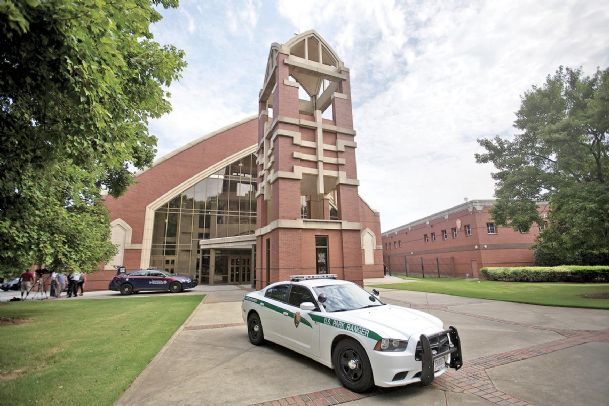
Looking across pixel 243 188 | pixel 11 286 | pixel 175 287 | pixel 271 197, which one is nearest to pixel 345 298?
pixel 271 197

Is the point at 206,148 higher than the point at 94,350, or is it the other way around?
the point at 206,148

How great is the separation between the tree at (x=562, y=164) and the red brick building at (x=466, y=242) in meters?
12.7

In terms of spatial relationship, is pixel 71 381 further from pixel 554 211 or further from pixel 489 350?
pixel 554 211

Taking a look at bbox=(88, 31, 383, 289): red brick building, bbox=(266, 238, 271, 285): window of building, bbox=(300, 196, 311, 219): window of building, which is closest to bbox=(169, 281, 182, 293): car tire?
bbox=(88, 31, 383, 289): red brick building

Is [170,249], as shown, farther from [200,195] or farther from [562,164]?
[562,164]

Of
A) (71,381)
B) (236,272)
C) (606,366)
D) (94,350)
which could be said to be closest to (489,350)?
(606,366)

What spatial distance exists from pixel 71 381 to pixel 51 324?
724 centimetres

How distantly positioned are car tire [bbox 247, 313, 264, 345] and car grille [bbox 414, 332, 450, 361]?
12.9 feet

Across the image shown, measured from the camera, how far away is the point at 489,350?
6.54 metres

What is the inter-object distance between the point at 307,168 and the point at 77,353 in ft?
43.0

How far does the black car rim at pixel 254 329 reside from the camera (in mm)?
7383

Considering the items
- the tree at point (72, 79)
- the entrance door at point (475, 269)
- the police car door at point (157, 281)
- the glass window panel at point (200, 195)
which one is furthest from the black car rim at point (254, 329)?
the entrance door at point (475, 269)

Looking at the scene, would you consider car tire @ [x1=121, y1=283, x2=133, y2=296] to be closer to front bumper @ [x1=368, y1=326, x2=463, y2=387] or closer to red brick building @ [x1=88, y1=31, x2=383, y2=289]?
red brick building @ [x1=88, y1=31, x2=383, y2=289]

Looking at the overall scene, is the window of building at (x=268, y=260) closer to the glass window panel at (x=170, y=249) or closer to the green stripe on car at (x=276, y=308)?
the green stripe on car at (x=276, y=308)
